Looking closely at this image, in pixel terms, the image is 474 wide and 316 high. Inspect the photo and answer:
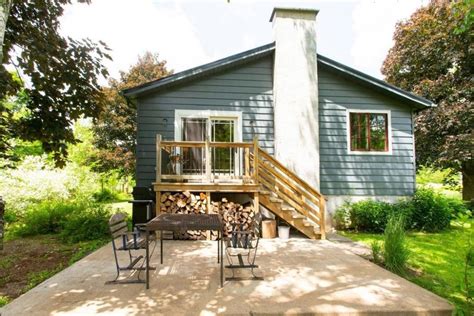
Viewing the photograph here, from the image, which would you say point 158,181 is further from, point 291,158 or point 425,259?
point 425,259

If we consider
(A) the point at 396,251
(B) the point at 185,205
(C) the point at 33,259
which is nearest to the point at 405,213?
(A) the point at 396,251

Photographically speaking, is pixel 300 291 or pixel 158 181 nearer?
pixel 300 291

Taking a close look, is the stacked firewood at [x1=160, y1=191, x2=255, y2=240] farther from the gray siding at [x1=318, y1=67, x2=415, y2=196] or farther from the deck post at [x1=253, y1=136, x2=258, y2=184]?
the gray siding at [x1=318, y1=67, x2=415, y2=196]

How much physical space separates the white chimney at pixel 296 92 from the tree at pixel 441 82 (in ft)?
23.1

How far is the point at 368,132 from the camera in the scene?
907 centimetres

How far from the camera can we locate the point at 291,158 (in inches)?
329

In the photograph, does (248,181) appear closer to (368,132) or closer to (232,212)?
(232,212)

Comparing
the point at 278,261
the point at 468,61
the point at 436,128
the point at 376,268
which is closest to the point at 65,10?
the point at 278,261

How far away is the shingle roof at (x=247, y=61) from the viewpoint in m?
8.15

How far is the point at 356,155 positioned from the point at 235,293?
265 inches

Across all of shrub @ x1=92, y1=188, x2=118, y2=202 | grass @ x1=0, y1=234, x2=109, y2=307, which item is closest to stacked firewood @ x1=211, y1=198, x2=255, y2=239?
grass @ x1=0, y1=234, x2=109, y2=307

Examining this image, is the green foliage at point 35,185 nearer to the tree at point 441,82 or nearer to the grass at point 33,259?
the grass at point 33,259

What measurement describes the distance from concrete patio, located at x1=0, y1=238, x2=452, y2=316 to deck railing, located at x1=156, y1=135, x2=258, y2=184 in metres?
2.43

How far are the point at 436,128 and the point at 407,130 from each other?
4632 millimetres
